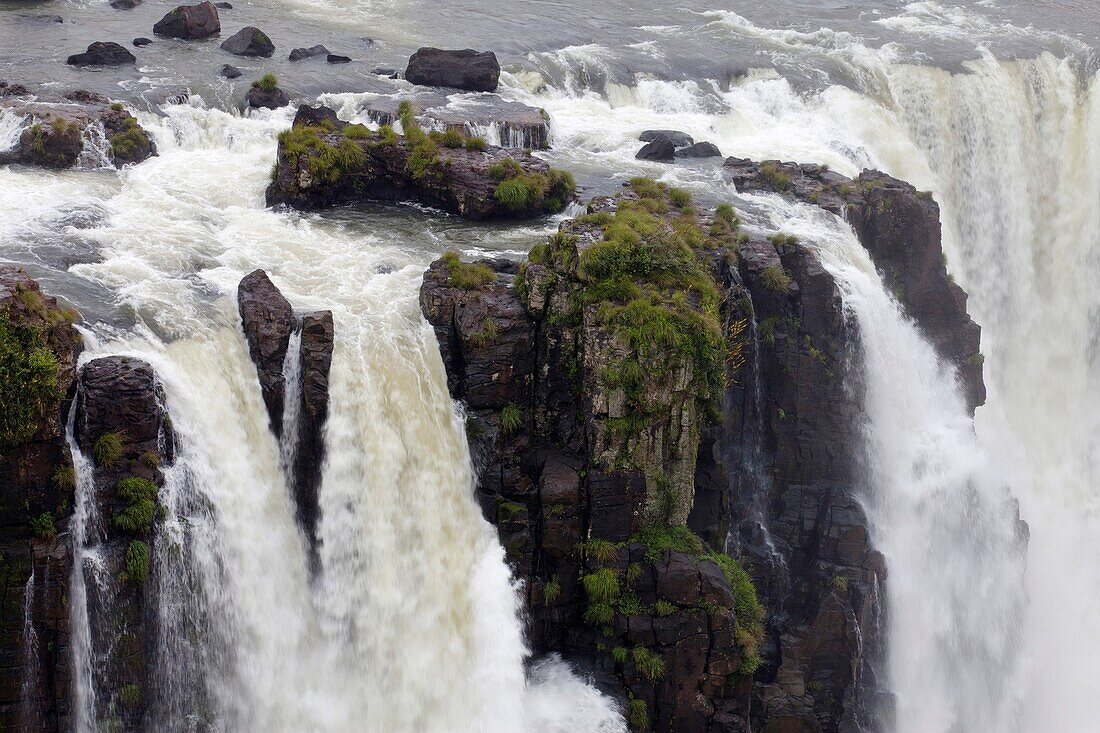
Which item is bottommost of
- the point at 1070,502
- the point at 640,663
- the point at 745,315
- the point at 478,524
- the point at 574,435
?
the point at 1070,502

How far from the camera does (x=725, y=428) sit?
26578 mm

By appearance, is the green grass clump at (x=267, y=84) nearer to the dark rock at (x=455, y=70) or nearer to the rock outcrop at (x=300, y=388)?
the dark rock at (x=455, y=70)

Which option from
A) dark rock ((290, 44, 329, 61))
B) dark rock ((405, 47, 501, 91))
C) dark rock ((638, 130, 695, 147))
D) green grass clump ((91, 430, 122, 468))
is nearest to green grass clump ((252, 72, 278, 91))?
dark rock ((405, 47, 501, 91))

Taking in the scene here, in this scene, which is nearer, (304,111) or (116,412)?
(116,412)

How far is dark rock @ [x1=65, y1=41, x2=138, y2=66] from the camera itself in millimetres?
39688

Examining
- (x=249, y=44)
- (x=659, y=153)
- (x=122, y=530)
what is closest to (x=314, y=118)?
(x=249, y=44)

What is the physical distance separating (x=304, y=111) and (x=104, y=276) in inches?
455

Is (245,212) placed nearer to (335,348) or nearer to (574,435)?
(335,348)

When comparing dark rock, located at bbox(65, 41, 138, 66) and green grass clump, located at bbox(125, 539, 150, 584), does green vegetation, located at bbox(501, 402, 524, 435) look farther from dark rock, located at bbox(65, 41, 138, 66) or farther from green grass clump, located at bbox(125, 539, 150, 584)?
dark rock, located at bbox(65, 41, 138, 66)

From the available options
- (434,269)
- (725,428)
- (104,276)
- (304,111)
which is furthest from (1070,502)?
(104,276)


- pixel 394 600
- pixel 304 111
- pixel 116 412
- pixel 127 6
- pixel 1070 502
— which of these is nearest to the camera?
pixel 116 412

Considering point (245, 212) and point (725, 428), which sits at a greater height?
point (245, 212)

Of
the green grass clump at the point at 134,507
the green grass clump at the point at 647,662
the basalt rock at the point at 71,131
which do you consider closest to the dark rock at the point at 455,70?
the basalt rock at the point at 71,131

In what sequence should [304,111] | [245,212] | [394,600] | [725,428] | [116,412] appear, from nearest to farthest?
1. [116,412]
2. [394,600]
3. [725,428]
4. [245,212]
5. [304,111]
